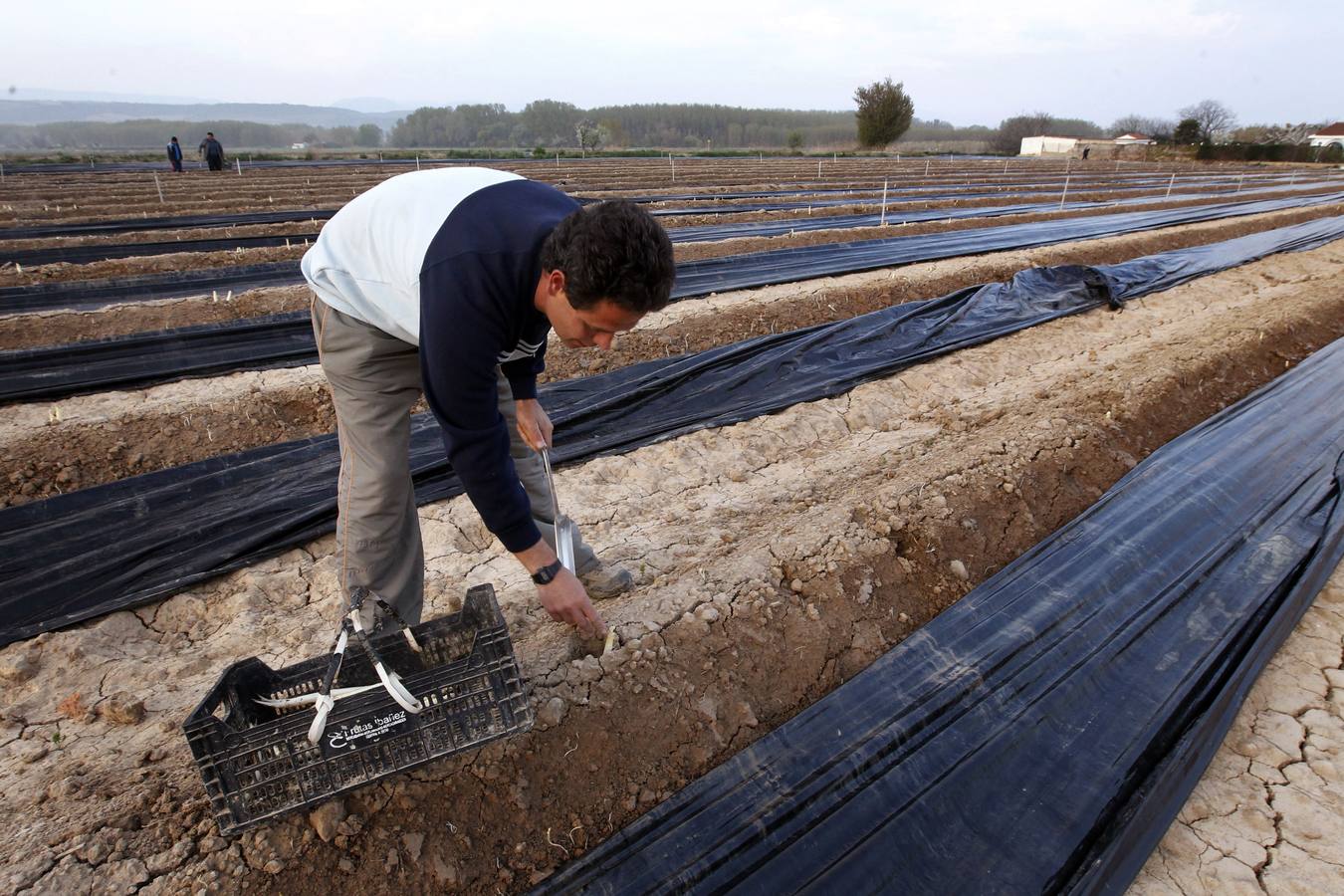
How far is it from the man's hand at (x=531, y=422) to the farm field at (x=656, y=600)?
680mm

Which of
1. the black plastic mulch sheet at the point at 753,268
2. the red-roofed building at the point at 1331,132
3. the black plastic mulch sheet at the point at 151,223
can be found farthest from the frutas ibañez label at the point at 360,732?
the red-roofed building at the point at 1331,132

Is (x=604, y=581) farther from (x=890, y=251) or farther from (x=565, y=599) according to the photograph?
(x=890, y=251)

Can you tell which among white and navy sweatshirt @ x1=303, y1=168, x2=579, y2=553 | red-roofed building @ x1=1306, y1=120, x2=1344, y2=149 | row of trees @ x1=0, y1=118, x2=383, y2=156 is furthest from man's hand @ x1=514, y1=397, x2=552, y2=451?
row of trees @ x1=0, y1=118, x2=383, y2=156

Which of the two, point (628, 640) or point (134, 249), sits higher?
point (134, 249)

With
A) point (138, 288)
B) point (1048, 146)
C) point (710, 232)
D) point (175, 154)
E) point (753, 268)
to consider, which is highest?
point (1048, 146)

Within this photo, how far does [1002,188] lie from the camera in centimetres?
1739

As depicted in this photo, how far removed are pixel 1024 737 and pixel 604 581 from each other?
4.87 feet

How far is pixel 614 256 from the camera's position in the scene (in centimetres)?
130

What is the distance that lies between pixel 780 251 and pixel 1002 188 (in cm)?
1245

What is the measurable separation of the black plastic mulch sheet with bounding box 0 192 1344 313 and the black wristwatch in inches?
205

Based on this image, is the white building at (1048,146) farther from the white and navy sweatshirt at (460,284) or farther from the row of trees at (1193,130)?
the white and navy sweatshirt at (460,284)

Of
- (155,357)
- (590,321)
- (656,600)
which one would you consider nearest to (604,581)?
(656,600)

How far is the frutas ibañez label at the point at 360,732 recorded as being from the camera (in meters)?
1.56

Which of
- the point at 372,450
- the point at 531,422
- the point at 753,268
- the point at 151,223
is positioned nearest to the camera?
the point at 372,450
